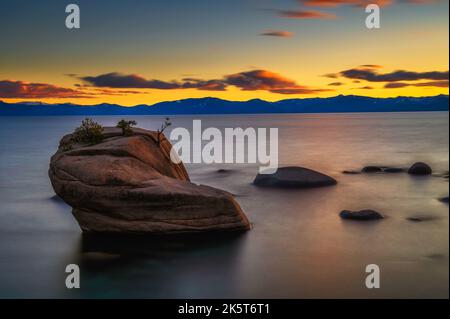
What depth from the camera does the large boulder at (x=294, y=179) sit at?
102 feet

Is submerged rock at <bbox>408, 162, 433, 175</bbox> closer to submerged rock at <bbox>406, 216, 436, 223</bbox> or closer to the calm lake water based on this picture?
the calm lake water

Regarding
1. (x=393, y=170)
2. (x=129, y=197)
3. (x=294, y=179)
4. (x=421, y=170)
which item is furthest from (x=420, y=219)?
(x=393, y=170)

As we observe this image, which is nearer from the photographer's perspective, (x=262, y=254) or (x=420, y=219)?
(x=262, y=254)

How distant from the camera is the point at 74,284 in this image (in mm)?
17297

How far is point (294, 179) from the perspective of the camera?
31266 mm

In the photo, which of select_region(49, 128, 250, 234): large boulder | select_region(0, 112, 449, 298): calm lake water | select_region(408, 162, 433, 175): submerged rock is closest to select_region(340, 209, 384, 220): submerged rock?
select_region(0, 112, 449, 298): calm lake water

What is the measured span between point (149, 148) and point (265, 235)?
21.8 feet

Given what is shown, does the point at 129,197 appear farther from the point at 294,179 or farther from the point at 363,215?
the point at 294,179

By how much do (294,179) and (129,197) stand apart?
543 inches

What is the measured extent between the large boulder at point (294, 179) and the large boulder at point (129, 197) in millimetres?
9936

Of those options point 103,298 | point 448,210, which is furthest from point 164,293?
point 448,210

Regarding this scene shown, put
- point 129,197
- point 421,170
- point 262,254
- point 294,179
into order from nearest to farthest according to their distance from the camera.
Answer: point 262,254
point 129,197
point 294,179
point 421,170

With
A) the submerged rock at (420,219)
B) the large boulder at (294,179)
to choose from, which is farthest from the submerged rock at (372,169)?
the submerged rock at (420,219)

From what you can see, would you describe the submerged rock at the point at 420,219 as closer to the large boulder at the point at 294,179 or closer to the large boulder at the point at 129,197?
the large boulder at the point at 294,179
